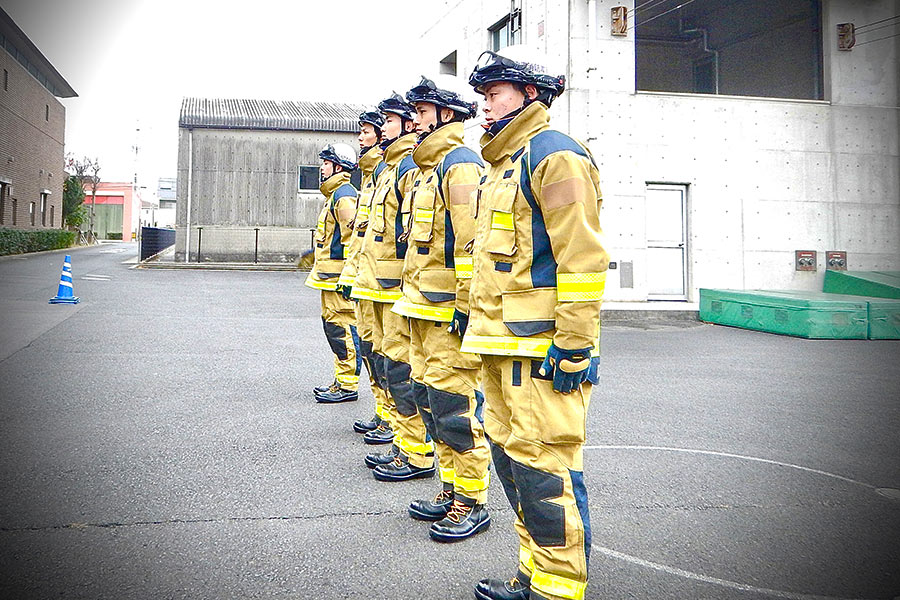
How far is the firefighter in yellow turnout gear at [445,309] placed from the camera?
384 centimetres

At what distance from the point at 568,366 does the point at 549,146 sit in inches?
36.4

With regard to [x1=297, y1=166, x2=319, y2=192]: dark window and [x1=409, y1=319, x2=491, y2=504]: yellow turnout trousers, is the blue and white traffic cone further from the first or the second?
[x1=297, y1=166, x2=319, y2=192]: dark window

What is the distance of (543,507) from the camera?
107 inches

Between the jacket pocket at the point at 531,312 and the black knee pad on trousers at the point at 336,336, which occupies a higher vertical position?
the jacket pocket at the point at 531,312

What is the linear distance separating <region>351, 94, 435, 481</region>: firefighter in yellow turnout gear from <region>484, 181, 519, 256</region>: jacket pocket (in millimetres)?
1632

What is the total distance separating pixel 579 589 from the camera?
106 inches

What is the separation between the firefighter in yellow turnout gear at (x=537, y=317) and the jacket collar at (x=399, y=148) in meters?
1.89

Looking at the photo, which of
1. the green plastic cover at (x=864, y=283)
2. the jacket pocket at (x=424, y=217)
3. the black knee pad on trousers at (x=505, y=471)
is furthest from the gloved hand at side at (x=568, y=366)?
the green plastic cover at (x=864, y=283)

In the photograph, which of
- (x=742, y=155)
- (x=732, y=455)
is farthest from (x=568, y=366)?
(x=742, y=155)

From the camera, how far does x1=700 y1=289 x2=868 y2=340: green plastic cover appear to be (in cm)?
1295

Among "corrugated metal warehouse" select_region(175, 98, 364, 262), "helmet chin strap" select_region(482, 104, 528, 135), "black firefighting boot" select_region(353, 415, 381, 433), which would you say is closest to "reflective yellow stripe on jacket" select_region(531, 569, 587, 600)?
"helmet chin strap" select_region(482, 104, 528, 135)

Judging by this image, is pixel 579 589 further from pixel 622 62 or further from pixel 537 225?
pixel 622 62

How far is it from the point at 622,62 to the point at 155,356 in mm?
11895

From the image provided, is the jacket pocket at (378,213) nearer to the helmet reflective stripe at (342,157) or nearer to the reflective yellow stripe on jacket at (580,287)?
the helmet reflective stripe at (342,157)
